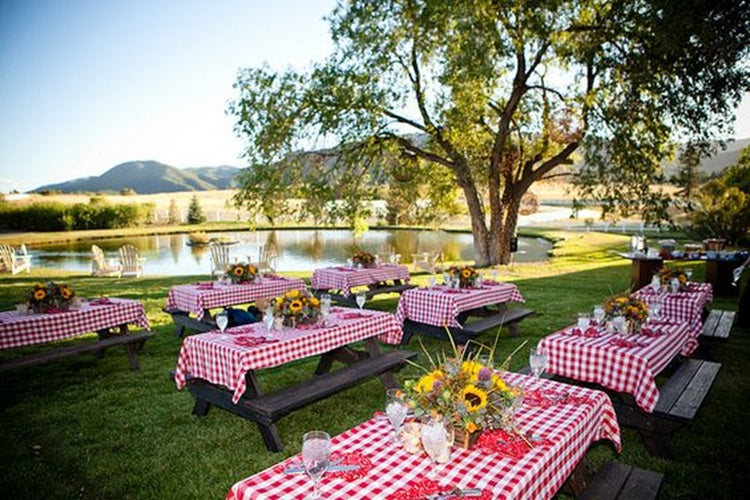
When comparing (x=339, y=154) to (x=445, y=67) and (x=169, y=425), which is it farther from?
(x=169, y=425)

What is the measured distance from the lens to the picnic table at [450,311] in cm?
699

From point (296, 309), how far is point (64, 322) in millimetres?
3152

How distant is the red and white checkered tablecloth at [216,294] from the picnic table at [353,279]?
1.16 meters

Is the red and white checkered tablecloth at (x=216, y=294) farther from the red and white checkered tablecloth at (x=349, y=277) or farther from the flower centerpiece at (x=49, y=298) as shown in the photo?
the flower centerpiece at (x=49, y=298)

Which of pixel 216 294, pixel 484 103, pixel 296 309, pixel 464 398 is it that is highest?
pixel 484 103

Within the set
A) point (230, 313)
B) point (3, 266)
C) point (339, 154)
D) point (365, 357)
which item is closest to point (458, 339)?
point (365, 357)

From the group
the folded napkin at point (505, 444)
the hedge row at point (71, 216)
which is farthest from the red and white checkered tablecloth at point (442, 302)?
the hedge row at point (71, 216)

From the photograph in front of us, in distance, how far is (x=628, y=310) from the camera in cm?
465

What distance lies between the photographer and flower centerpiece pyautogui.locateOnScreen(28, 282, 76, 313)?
5914 mm

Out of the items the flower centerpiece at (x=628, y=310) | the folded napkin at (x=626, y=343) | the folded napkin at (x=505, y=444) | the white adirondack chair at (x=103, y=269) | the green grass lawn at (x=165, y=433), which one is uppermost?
the flower centerpiece at (x=628, y=310)

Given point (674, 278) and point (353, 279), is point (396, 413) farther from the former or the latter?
point (353, 279)

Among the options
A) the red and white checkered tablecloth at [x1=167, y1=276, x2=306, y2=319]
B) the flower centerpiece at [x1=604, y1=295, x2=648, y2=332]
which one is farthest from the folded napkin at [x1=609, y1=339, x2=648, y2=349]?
the red and white checkered tablecloth at [x1=167, y1=276, x2=306, y2=319]

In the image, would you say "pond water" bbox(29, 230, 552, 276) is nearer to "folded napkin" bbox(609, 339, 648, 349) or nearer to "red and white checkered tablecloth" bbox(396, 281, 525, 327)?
"red and white checkered tablecloth" bbox(396, 281, 525, 327)

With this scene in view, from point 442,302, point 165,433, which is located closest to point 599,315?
point 442,302
